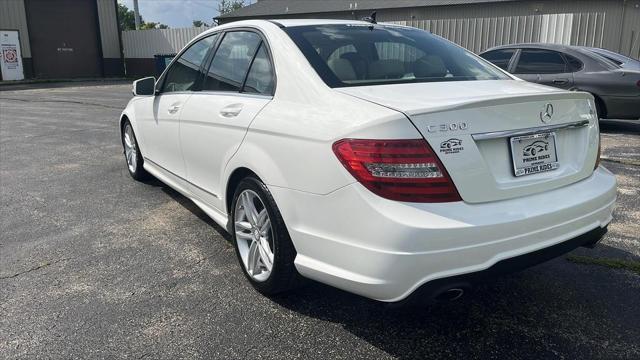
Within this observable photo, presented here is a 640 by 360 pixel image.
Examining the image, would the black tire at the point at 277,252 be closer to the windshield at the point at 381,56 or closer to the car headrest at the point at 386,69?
the windshield at the point at 381,56

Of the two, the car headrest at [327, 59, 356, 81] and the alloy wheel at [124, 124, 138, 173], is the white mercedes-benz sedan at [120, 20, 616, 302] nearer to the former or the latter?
the car headrest at [327, 59, 356, 81]

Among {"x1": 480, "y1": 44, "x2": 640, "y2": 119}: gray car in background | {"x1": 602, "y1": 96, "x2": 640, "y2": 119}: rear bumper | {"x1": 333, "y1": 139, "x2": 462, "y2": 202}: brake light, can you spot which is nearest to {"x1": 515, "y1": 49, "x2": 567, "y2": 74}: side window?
{"x1": 480, "y1": 44, "x2": 640, "y2": 119}: gray car in background

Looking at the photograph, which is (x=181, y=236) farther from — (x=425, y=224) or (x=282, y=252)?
(x=425, y=224)

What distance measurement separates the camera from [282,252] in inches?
111

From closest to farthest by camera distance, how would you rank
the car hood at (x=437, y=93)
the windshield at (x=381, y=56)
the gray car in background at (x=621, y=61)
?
the car hood at (x=437, y=93) → the windshield at (x=381, y=56) → the gray car in background at (x=621, y=61)

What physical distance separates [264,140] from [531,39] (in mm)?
15949

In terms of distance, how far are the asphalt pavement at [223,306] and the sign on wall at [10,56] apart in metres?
24.5

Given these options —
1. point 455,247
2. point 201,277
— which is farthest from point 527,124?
point 201,277

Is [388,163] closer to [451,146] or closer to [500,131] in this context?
[451,146]

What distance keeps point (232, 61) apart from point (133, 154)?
103 inches

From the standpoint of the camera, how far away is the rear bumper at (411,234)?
2.21 metres

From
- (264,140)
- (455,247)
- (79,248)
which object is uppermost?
(264,140)

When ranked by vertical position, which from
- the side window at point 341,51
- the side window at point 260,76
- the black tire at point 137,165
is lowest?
the black tire at point 137,165

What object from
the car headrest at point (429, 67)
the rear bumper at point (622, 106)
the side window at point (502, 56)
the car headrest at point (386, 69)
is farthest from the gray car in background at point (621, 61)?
the car headrest at point (386, 69)
